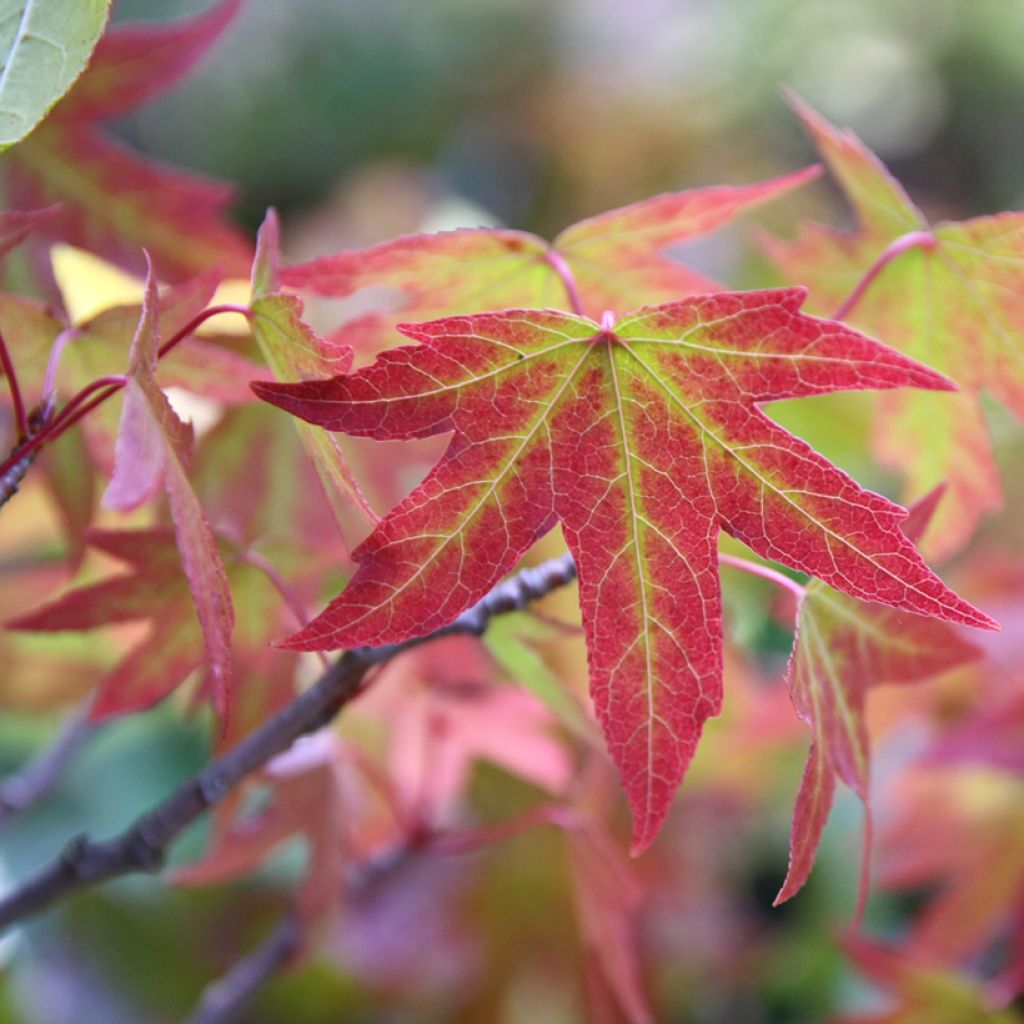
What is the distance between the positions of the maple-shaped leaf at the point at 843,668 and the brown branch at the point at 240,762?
102mm

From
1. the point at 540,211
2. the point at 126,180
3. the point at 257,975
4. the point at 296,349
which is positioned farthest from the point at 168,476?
the point at 540,211

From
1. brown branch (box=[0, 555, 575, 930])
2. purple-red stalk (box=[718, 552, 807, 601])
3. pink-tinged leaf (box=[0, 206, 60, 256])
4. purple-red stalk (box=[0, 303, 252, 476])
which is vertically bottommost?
brown branch (box=[0, 555, 575, 930])

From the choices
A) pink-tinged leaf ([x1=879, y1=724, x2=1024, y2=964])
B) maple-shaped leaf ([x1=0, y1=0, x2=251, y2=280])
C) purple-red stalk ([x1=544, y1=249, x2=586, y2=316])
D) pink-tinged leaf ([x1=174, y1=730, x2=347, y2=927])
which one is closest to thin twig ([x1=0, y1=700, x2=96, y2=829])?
pink-tinged leaf ([x1=174, y1=730, x2=347, y2=927])

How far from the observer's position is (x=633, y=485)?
14.5 inches

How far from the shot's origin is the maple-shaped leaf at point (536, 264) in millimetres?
456

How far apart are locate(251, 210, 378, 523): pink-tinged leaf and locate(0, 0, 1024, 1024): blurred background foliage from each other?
0.32 m

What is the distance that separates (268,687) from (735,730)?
48cm

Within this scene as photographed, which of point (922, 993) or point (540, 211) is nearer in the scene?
point (922, 993)

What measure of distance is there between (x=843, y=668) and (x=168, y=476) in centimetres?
27

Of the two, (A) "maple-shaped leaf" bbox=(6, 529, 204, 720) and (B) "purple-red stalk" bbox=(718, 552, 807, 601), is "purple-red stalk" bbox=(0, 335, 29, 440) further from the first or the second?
(B) "purple-red stalk" bbox=(718, 552, 807, 601)

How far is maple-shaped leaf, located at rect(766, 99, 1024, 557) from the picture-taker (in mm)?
493

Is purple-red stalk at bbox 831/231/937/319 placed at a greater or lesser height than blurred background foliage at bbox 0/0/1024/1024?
greater

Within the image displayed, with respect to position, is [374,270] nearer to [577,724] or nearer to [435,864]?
[577,724]

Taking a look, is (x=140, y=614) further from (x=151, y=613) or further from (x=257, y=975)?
(x=257, y=975)
